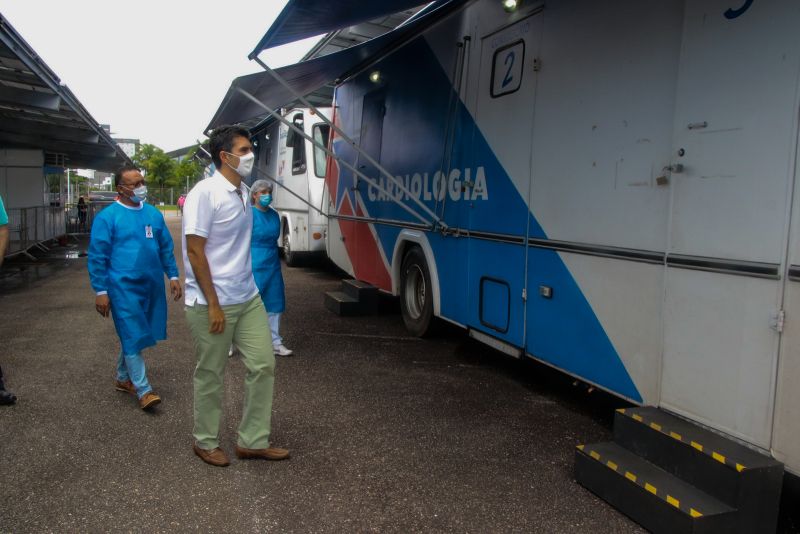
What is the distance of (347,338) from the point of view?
278 inches

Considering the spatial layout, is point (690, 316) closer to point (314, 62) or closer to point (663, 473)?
point (663, 473)

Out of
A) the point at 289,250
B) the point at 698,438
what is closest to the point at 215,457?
the point at 698,438

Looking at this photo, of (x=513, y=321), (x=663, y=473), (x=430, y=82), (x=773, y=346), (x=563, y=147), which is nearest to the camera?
(x=773, y=346)

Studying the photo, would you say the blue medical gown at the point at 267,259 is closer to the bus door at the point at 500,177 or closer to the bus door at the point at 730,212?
the bus door at the point at 500,177

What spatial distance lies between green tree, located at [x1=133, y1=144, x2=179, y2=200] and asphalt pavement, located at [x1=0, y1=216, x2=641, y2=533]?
55021 millimetres

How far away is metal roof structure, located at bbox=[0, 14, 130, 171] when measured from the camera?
7.78m

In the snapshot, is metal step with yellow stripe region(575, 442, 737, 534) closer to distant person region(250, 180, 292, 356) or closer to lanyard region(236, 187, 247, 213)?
lanyard region(236, 187, 247, 213)

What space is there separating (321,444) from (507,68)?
3.10 metres

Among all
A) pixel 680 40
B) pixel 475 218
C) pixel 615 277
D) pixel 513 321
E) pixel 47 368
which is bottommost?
pixel 47 368

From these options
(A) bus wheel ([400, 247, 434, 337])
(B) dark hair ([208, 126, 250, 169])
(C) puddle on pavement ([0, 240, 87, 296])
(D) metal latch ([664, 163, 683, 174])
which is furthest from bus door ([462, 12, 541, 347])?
(C) puddle on pavement ([0, 240, 87, 296])

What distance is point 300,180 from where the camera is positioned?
1209 cm

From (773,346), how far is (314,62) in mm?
5564

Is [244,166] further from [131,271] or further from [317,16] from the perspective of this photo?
[317,16]

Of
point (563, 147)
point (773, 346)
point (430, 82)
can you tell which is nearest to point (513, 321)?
point (563, 147)
